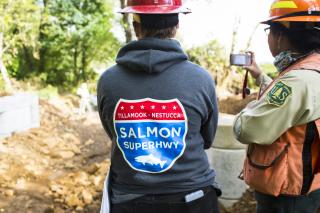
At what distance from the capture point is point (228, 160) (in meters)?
3.90

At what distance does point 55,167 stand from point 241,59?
4884 mm

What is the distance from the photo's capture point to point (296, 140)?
190 cm

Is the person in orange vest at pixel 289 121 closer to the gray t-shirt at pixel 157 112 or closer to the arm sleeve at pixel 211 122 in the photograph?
the arm sleeve at pixel 211 122

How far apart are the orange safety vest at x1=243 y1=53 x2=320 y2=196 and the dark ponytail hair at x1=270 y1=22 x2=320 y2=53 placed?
58 mm

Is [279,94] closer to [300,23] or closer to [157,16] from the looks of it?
[300,23]

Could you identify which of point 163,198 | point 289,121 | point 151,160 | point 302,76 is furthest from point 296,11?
point 163,198

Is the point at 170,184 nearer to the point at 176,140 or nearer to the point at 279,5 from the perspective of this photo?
the point at 176,140

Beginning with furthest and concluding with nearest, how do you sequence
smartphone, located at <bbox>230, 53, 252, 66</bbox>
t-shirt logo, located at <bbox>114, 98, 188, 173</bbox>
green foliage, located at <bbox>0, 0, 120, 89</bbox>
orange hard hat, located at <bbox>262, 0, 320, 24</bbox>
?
green foliage, located at <bbox>0, 0, 120, 89</bbox> → smartphone, located at <bbox>230, 53, 252, 66</bbox> → orange hard hat, located at <bbox>262, 0, 320, 24</bbox> → t-shirt logo, located at <bbox>114, 98, 188, 173</bbox>

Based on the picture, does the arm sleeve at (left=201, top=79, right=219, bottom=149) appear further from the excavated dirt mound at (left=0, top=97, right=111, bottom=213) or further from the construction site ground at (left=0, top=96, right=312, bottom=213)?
the excavated dirt mound at (left=0, top=97, right=111, bottom=213)

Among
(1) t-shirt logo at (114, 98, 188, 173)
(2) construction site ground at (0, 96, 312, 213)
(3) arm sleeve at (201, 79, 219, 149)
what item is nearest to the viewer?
(1) t-shirt logo at (114, 98, 188, 173)

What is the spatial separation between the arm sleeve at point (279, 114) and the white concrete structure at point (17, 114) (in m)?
6.65

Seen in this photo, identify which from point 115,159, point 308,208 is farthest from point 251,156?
point 115,159

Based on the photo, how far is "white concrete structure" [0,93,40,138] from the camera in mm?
7605

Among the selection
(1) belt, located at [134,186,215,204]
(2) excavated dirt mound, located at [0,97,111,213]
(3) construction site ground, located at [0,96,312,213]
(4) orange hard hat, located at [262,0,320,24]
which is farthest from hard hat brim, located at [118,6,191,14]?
(2) excavated dirt mound, located at [0,97,111,213]
